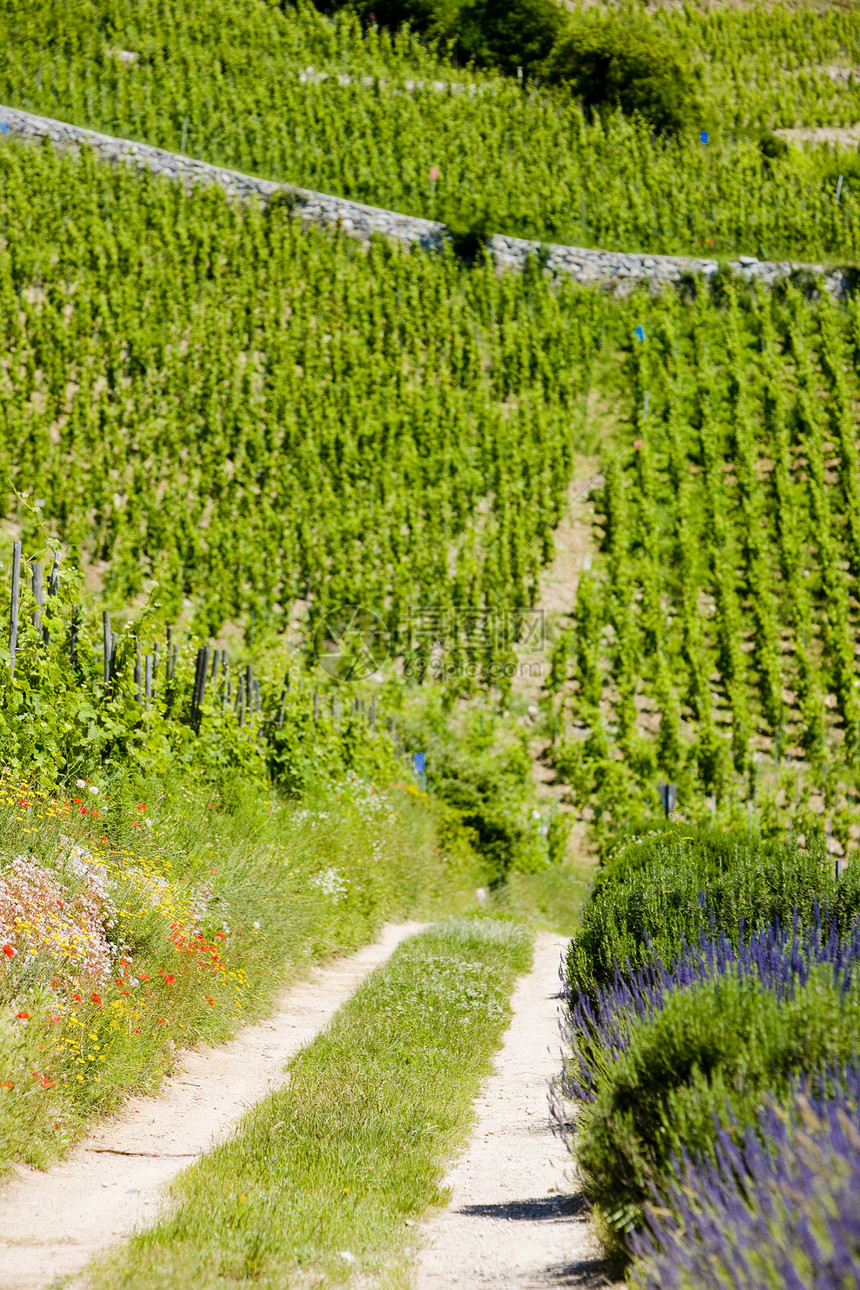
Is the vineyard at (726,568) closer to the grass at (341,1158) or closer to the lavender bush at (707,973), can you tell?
the grass at (341,1158)

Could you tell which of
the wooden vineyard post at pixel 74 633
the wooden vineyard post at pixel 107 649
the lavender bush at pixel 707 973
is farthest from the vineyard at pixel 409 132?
the lavender bush at pixel 707 973

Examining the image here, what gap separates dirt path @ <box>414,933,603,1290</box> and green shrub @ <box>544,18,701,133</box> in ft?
142

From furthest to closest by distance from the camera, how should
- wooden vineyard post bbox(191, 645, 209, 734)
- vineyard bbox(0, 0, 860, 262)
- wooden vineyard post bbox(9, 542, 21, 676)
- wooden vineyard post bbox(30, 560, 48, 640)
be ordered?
vineyard bbox(0, 0, 860, 262) < wooden vineyard post bbox(191, 645, 209, 734) < wooden vineyard post bbox(30, 560, 48, 640) < wooden vineyard post bbox(9, 542, 21, 676)

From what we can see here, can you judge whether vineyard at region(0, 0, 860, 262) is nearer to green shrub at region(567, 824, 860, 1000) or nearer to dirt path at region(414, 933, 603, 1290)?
green shrub at region(567, 824, 860, 1000)

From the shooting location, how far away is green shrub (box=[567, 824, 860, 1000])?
196 inches

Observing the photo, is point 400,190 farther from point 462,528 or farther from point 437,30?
point 437,30

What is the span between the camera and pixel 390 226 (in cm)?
3011

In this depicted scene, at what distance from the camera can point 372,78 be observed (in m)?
40.1

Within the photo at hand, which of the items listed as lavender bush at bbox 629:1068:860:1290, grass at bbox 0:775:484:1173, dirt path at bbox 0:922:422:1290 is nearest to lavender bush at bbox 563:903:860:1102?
lavender bush at bbox 629:1068:860:1290

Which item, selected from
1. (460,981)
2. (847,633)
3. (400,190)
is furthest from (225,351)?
(460,981)

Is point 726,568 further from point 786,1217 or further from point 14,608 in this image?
point 786,1217

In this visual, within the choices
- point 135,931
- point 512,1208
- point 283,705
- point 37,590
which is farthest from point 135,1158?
point 283,705

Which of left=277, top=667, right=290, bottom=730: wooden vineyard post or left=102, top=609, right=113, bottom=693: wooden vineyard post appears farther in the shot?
left=277, top=667, right=290, bottom=730: wooden vineyard post

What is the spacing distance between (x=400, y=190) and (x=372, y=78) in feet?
36.3
